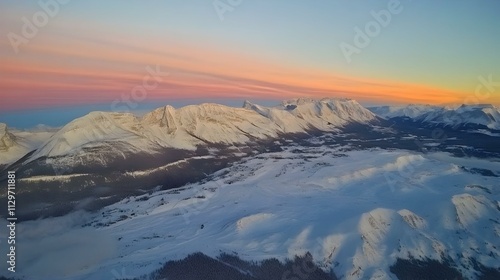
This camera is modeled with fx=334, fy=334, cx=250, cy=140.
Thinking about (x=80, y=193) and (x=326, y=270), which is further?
(x=80, y=193)

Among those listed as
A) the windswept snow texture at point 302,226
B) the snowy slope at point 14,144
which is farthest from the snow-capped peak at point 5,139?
the windswept snow texture at point 302,226

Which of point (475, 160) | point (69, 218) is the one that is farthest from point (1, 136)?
point (475, 160)

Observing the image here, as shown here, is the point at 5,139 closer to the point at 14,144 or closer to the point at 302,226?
the point at 14,144

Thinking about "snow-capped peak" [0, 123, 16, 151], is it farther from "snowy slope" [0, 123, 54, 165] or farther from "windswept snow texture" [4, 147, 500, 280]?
"windswept snow texture" [4, 147, 500, 280]

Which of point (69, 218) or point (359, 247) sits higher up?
point (359, 247)

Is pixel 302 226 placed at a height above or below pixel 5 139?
above

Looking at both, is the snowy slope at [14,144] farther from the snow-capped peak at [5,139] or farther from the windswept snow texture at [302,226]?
the windswept snow texture at [302,226]

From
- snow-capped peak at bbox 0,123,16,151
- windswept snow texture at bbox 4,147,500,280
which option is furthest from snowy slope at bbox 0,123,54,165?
windswept snow texture at bbox 4,147,500,280

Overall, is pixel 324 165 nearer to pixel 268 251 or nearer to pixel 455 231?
pixel 455 231

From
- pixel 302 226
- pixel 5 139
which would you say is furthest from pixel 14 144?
pixel 302 226
